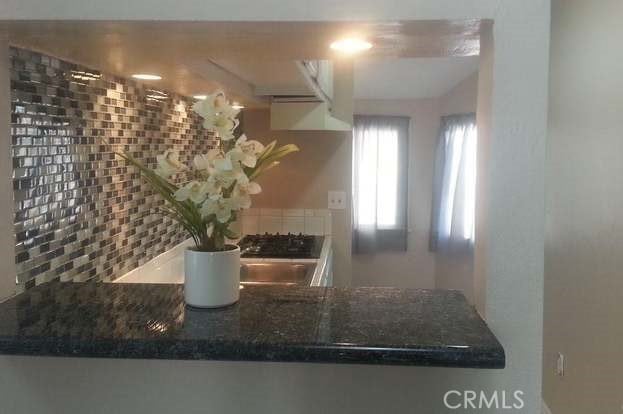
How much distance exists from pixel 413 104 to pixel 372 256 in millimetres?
1571

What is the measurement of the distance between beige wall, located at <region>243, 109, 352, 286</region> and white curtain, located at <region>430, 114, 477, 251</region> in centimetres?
160

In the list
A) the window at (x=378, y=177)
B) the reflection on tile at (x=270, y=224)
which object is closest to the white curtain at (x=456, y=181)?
the window at (x=378, y=177)

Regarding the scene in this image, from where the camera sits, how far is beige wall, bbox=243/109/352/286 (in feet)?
11.7

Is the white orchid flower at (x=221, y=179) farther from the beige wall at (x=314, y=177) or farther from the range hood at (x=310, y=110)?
the beige wall at (x=314, y=177)

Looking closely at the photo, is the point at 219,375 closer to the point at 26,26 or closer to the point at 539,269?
the point at 539,269

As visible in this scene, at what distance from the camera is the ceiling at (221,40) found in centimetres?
90

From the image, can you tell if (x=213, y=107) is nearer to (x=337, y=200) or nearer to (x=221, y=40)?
(x=221, y=40)

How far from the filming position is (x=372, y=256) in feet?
17.0

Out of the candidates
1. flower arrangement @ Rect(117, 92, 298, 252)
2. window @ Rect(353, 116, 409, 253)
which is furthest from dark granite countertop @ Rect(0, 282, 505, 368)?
window @ Rect(353, 116, 409, 253)

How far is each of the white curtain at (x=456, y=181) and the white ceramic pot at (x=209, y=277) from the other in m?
4.03

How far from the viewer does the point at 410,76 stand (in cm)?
433

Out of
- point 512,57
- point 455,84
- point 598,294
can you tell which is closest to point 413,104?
point 455,84

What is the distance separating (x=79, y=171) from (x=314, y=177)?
2.34 metres

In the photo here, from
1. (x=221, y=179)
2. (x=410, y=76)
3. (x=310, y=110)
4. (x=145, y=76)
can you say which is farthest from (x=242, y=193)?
(x=410, y=76)
